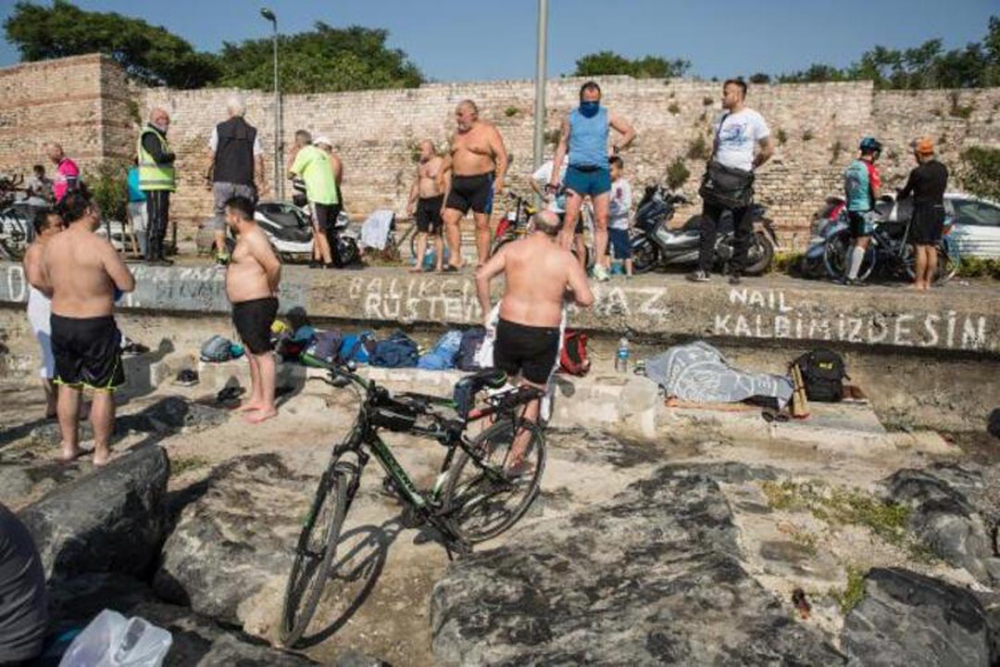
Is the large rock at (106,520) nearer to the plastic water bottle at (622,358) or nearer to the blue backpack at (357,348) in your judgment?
the blue backpack at (357,348)

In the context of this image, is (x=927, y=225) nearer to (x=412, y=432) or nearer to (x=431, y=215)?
(x=431, y=215)

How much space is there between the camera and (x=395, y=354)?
677 centimetres

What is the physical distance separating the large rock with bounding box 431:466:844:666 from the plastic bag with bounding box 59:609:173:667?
1.26 metres

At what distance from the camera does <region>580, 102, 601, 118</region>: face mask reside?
668 centimetres

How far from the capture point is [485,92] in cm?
2206

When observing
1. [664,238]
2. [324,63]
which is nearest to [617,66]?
[324,63]

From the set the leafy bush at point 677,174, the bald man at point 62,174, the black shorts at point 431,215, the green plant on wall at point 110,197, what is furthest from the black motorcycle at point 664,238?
the leafy bush at point 677,174

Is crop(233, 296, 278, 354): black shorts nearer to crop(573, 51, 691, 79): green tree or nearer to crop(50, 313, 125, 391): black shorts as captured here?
crop(50, 313, 125, 391): black shorts

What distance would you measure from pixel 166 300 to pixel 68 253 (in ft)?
10.1

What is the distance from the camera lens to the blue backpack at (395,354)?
6.76 metres

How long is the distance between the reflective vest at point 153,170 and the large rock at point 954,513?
24.7 ft

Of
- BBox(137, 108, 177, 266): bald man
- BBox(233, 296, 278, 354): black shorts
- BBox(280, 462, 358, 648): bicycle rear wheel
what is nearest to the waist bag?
BBox(233, 296, 278, 354): black shorts

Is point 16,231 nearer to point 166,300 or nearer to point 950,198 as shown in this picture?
point 166,300

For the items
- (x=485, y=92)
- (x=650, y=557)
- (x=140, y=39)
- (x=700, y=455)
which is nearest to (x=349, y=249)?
(x=700, y=455)
